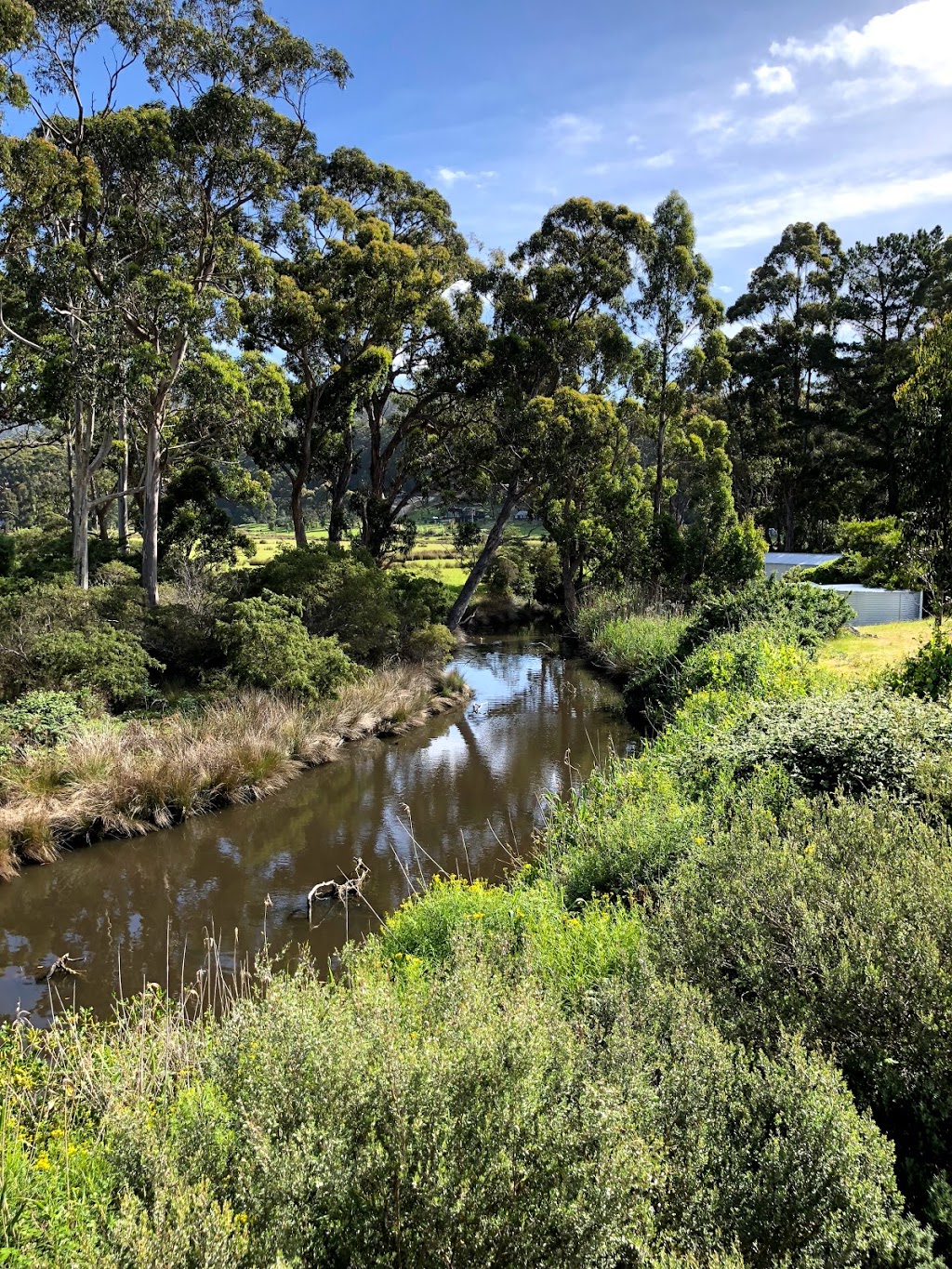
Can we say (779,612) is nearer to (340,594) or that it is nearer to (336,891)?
(340,594)

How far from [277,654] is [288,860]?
16.3 ft

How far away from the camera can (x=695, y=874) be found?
4.90 metres

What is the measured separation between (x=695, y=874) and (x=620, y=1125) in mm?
2517

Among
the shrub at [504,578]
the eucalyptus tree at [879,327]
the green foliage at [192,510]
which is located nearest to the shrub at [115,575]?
the green foliage at [192,510]

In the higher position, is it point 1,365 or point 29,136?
point 29,136

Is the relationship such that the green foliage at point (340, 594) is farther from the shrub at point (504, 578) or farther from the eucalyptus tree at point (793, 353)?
the eucalyptus tree at point (793, 353)

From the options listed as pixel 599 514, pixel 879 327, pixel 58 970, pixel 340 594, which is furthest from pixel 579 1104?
pixel 879 327

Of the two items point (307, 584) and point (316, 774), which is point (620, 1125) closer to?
point (316, 774)

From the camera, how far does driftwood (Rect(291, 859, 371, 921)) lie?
8609mm

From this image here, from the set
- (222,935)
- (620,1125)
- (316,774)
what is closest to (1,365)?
(316,774)

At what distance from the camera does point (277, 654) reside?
14188 mm

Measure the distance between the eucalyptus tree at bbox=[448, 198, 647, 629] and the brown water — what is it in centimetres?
938

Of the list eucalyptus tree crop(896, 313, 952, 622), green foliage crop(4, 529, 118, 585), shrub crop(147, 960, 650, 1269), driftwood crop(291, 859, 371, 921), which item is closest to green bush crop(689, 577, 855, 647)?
eucalyptus tree crop(896, 313, 952, 622)

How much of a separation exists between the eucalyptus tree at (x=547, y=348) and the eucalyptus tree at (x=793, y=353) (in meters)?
16.3
